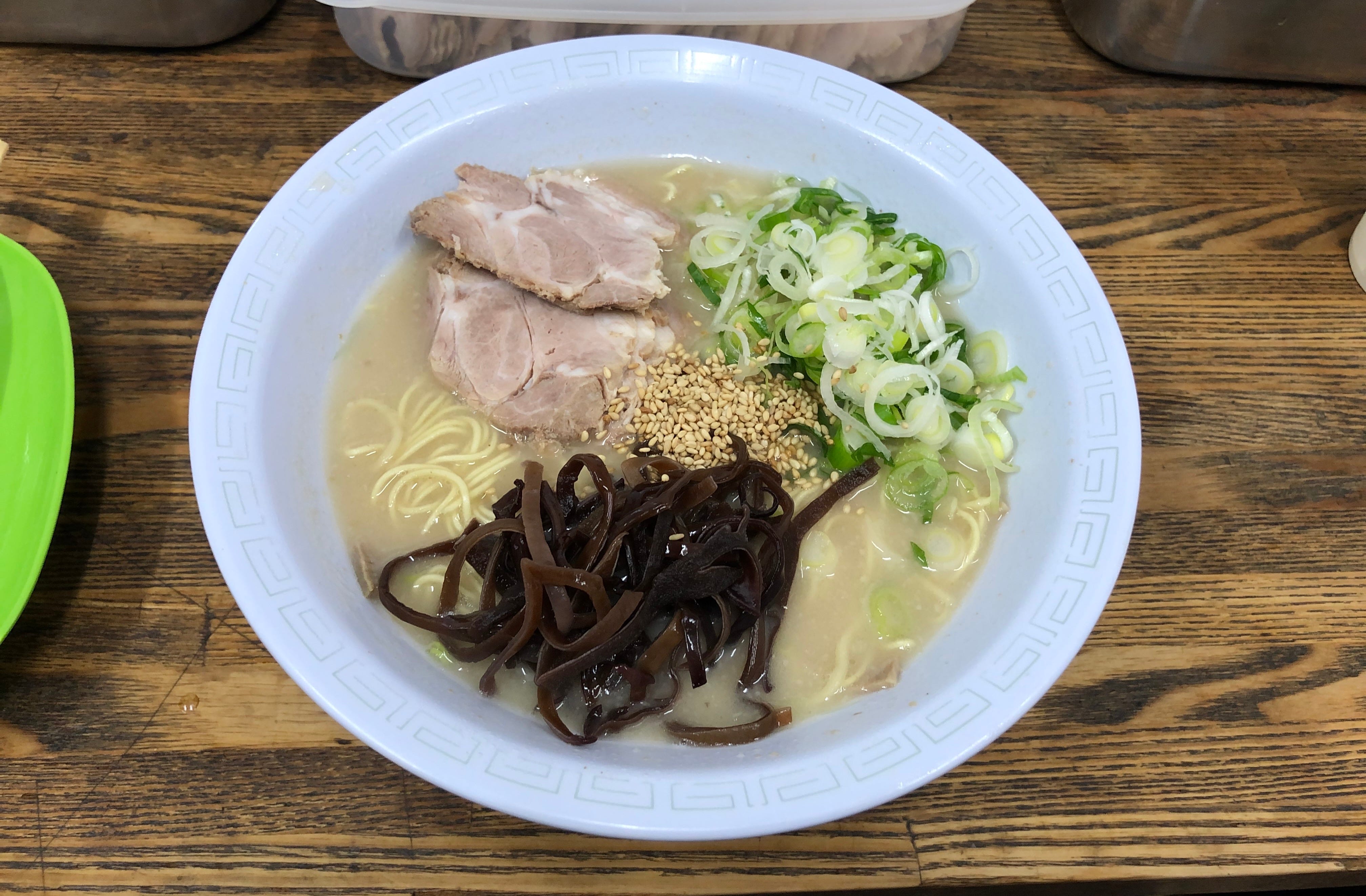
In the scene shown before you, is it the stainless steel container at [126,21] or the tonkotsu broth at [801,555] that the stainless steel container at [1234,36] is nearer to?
the tonkotsu broth at [801,555]

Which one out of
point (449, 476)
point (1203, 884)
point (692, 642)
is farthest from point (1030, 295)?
point (449, 476)

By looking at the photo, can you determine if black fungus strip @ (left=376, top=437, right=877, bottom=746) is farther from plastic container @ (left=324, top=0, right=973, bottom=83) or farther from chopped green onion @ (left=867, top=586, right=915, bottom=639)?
plastic container @ (left=324, top=0, right=973, bottom=83)

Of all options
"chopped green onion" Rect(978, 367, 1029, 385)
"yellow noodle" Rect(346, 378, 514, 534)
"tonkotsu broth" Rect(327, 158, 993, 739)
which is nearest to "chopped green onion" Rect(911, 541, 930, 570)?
"tonkotsu broth" Rect(327, 158, 993, 739)

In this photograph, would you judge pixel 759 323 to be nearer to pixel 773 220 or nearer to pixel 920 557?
pixel 773 220

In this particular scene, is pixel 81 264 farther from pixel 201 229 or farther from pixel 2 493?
pixel 2 493

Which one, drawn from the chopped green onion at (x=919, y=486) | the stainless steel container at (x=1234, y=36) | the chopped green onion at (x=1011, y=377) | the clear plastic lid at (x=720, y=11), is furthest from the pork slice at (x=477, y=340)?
the stainless steel container at (x=1234, y=36)

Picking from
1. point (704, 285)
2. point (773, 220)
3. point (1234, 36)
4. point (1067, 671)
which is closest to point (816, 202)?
point (773, 220)
